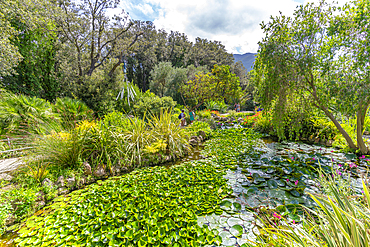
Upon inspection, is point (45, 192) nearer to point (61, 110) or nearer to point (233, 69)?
point (61, 110)

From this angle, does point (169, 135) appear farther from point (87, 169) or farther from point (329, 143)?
point (329, 143)

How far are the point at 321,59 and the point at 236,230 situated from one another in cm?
379

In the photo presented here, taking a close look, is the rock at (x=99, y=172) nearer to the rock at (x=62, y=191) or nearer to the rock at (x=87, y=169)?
the rock at (x=87, y=169)

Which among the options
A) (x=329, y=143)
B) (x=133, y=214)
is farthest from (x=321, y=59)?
(x=133, y=214)

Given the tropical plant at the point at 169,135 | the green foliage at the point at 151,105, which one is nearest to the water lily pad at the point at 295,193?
the tropical plant at the point at 169,135

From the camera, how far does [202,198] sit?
241 centimetres

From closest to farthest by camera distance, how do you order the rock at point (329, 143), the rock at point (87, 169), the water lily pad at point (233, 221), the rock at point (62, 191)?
the water lily pad at point (233, 221)
the rock at point (62, 191)
the rock at point (87, 169)
the rock at point (329, 143)

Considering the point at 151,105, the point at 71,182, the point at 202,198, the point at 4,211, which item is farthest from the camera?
the point at 151,105

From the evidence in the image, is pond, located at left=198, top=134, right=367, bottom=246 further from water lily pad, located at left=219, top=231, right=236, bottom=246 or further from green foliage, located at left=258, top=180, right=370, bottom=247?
green foliage, located at left=258, top=180, right=370, bottom=247

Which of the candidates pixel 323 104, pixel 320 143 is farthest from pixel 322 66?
pixel 320 143

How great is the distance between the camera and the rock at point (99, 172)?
3143mm

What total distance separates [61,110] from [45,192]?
348 centimetres

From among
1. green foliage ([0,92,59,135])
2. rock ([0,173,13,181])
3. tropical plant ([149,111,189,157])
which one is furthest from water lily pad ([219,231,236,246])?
green foliage ([0,92,59,135])

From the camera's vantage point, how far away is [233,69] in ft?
87.1
